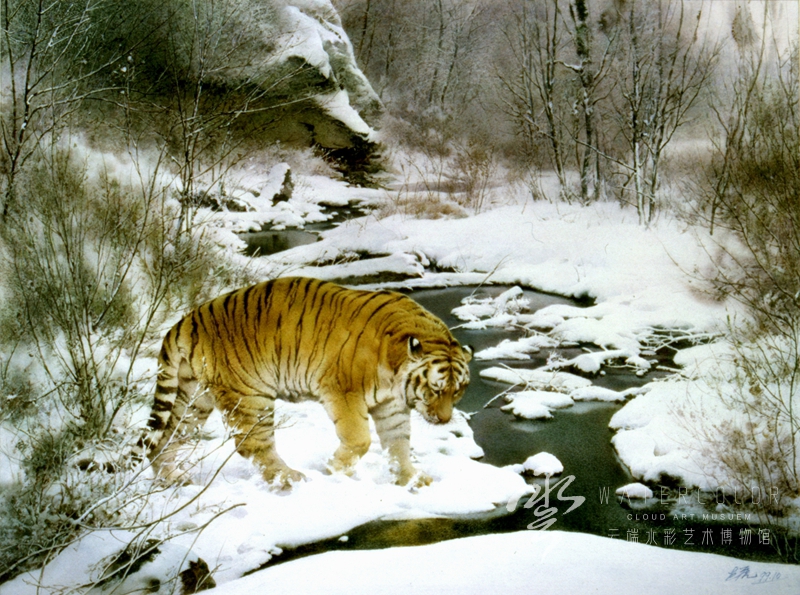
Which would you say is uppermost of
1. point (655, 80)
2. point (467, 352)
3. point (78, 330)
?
point (655, 80)

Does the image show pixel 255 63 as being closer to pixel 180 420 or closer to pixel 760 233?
pixel 180 420

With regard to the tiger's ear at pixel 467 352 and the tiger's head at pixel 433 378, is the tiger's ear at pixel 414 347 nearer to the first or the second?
the tiger's head at pixel 433 378

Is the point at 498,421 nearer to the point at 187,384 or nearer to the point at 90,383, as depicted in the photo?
the point at 187,384

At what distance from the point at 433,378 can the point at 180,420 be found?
3.73 ft

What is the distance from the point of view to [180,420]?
3.00 meters

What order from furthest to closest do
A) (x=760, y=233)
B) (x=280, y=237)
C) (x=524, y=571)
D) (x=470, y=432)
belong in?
(x=760, y=233) → (x=280, y=237) → (x=470, y=432) → (x=524, y=571)

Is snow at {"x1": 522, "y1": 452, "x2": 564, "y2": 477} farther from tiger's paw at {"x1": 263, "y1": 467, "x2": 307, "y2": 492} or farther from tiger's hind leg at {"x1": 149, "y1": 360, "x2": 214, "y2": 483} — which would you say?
tiger's hind leg at {"x1": 149, "y1": 360, "x2": 214, "y2": 483}

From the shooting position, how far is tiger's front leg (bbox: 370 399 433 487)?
125 inches

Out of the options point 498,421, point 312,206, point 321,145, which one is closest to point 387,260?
point 312,206

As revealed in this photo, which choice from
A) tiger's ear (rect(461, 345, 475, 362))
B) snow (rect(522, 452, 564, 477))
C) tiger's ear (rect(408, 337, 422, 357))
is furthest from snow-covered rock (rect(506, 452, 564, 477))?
tiger's ear (rect(408, 337, 422, 357))

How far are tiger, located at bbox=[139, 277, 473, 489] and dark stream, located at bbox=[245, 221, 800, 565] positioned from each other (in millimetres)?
238

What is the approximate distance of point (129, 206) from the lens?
3.19 m

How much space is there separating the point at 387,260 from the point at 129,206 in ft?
4.09
